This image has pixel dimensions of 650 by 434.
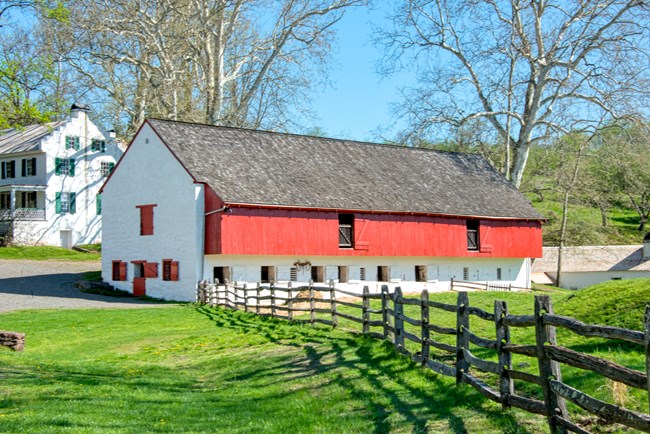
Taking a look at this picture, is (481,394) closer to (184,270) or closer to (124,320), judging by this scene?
(124,320)

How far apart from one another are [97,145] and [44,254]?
10607 millimetres

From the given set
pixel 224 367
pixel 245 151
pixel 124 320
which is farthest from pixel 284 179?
pixel 224 367

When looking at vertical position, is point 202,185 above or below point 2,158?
below

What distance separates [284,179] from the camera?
38.5m

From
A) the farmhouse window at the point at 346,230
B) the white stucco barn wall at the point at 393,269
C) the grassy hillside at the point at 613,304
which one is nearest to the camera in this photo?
the grassy hillside at the point at 613,304

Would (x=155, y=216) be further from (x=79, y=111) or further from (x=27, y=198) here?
(x=27, y=198)

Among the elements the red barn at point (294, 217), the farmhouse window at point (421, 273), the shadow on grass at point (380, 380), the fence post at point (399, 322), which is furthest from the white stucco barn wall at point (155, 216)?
the fence post at point (399, 322)

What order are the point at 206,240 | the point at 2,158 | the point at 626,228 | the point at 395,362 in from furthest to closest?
the point at 626,228, the point at 2,158, the point at 206,240, the point at 395,362

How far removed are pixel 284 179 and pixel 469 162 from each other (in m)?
15.5

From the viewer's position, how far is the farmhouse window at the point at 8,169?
57438 millimetres

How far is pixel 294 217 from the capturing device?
3672cm

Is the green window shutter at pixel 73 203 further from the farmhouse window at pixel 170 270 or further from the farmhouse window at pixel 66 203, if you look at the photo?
the farmhouse window at pixel 170 270

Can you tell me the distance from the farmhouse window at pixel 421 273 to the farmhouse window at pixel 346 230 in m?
5.09

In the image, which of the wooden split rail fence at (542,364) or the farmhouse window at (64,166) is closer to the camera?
the wooden split rail fence at (542,364)
